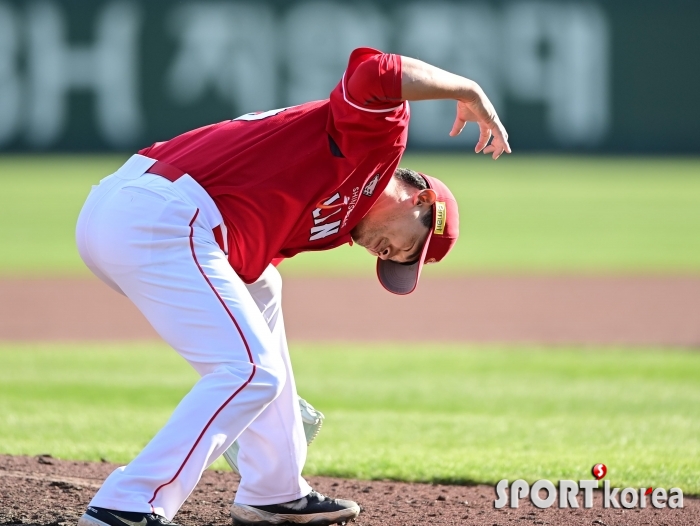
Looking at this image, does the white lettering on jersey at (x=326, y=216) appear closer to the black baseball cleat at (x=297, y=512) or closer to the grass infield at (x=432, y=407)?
the black baseball cleat at (x=297, y=512)

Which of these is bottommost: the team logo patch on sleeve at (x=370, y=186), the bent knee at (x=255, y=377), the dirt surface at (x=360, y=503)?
the dirt surface at (x=360, y=503)

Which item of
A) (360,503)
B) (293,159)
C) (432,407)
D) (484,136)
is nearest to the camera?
(293,159)

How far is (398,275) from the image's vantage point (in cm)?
381

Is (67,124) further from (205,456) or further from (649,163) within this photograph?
(205,456)

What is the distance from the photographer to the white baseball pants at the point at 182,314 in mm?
3094

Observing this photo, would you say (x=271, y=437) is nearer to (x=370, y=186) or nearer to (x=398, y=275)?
(x=398, y=275)

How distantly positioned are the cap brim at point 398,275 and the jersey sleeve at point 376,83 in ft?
2.48

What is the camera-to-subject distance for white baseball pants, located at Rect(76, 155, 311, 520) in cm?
309

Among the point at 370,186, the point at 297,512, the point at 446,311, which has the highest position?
the point at 370,186

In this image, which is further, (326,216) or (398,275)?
(398,275)

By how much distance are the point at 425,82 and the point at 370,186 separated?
48cm

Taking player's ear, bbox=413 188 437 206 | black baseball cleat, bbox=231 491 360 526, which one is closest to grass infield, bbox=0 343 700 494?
black baseball cleat, bbox=231 491 360 526

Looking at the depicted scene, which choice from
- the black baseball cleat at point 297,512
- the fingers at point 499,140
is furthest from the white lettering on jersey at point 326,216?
the black baseball cleat at point 297,512

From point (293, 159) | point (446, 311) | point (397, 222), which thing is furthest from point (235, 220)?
point (446, 311)
